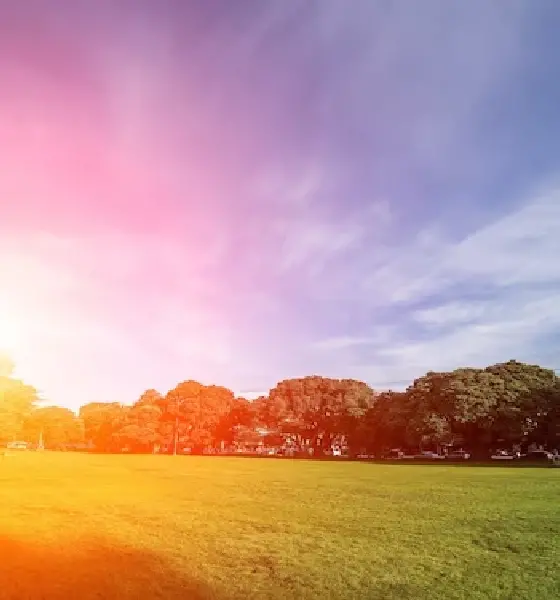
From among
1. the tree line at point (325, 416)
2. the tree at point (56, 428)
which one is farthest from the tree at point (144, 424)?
the tree at point (56, 428)

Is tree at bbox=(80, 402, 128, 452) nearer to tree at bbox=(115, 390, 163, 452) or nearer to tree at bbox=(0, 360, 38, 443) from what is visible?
tree at bbox=(115, 390, 163, 452)

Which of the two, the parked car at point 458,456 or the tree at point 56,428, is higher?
the tree at point 56,428

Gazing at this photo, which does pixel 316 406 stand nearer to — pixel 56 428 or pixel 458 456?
pixel 458 456

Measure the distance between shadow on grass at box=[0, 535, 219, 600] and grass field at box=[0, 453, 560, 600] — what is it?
3 centimetres

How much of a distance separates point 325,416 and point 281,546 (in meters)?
82.5

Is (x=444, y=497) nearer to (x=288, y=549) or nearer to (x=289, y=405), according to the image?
(x=288, y=549)

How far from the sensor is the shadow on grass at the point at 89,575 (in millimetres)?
9164

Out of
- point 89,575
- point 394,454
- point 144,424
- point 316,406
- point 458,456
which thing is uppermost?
point 316,406

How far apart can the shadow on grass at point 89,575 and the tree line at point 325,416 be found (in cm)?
3755

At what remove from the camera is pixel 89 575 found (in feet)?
34.1

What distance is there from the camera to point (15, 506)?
67.3 feet

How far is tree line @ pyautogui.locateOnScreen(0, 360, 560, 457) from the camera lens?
208 ft

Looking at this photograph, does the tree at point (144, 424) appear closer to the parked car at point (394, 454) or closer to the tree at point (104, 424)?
the tree at point (104, 424)

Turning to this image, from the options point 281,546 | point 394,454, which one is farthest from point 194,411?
point 281,546
